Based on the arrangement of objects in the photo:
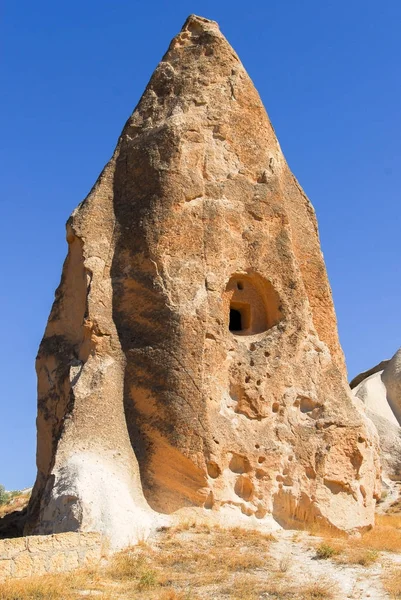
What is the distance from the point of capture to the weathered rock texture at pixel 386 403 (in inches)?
776

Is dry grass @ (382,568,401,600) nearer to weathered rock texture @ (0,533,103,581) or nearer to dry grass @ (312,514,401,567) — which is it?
dry grass @ (312,514,401,567)

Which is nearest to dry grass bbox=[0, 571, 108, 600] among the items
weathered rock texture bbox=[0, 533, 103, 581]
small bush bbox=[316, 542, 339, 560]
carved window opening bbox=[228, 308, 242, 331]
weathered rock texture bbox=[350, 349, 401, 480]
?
weathered rock texture bbox=[0, 533, 103, 581]

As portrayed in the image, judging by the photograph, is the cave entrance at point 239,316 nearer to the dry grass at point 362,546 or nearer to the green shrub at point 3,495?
the dry grass at point 362,546

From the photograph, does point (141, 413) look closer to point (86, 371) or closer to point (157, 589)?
point (86, 371)

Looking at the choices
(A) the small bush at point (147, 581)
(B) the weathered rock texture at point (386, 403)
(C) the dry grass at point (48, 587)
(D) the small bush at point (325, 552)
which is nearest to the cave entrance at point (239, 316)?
(D) the small bush at point (325, 552)

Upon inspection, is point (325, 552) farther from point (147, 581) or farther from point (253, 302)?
point (253, 302)

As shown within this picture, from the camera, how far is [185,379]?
11625 millimetres

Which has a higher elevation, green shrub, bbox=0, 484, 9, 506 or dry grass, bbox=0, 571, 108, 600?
green shrub, bbox=0, 484, 9, 506

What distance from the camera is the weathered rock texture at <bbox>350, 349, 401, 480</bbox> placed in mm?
19698

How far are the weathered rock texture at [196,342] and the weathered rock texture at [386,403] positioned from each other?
6760mm

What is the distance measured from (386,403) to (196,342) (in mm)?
10431

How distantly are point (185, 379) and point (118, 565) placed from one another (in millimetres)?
2746

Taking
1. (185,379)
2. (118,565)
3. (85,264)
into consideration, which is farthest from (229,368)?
(118,565)

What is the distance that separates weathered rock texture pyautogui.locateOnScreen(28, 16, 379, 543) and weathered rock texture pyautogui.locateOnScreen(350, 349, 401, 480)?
676cm
